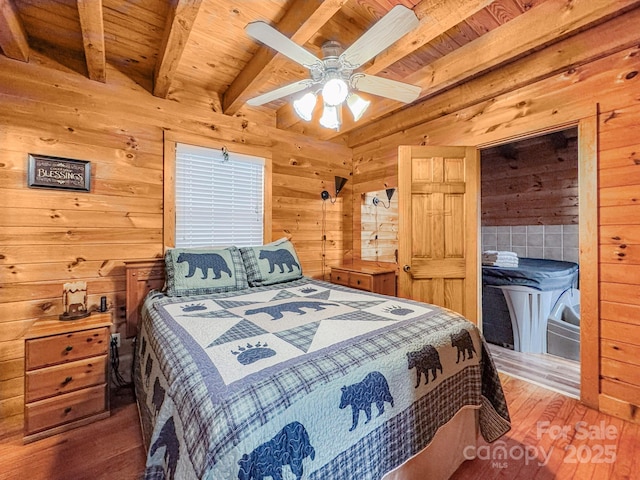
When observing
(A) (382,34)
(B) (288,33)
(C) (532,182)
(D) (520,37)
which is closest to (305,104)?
(B) (288,33)

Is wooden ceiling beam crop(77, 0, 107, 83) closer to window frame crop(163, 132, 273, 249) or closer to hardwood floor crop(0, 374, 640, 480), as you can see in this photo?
window frame crop(163, 132, 273, 249)

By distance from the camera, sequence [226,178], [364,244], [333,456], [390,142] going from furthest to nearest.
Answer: [364,244], [390,142], [226,178], [333,456]

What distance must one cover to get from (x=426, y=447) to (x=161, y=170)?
107 inches

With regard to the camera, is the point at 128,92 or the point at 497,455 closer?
the point at 497,455

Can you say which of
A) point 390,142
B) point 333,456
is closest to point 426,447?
point 333,456

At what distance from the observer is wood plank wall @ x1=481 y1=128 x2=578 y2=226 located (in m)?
3.76

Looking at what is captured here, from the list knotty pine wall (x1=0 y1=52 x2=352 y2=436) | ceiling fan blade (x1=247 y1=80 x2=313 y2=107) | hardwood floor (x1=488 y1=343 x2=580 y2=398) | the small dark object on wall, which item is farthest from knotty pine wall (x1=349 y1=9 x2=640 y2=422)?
the small dark object on wall

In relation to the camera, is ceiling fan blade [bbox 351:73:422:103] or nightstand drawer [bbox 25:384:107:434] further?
ceiling fan blade [bbox 351:73:422:103]

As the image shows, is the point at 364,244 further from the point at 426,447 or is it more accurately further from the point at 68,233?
the point at 68,233

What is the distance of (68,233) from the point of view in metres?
2.17

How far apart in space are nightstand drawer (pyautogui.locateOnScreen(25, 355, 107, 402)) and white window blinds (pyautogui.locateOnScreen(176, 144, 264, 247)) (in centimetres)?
111

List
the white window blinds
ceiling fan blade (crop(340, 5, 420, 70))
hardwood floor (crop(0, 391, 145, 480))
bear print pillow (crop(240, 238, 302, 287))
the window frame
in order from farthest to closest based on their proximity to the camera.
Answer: the white window blinds
the window frame
bear print pillow (crop(240, 238, 302, 287))
hardwood floor (crop(0, 391, 145, 480))
ceiling fan blade (crop(340, 5, 420, 70))

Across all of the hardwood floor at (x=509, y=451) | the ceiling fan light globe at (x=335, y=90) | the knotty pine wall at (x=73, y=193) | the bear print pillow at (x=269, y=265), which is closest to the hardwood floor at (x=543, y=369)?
the hardwood floor at (x=509, y=451)

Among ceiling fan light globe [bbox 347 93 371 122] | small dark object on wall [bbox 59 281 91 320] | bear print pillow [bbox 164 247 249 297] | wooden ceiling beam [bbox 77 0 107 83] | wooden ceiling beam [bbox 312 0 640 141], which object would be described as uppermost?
wooden ceiling beam [bbox 312 0 640 141]
